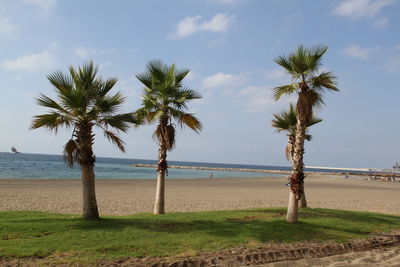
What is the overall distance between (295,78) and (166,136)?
203 inches

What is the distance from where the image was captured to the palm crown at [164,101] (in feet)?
41.7

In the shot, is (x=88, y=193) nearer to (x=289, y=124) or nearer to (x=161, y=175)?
(x=161, y=175)

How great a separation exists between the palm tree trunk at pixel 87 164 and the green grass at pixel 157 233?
43 cm

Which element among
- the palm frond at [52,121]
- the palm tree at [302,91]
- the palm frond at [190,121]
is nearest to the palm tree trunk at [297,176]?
the palm tree at [302,91]

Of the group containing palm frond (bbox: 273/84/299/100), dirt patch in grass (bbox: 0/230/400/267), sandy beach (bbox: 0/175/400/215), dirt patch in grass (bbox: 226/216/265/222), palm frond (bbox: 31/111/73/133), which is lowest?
sandy beach (bbox: 0/175/400/215)

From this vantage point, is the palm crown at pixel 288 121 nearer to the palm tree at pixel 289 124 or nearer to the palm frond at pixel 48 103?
the palm tree at pixel 289 124

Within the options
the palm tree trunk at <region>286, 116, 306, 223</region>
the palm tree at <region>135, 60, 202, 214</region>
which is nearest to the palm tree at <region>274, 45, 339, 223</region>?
the palm tree trunk at <region>286, 116, 306, 223</region>

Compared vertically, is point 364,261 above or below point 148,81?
below

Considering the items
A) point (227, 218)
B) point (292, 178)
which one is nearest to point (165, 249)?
point (227, 218)

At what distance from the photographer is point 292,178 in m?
11.1

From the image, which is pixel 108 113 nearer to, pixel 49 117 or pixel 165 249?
pixel 49 117

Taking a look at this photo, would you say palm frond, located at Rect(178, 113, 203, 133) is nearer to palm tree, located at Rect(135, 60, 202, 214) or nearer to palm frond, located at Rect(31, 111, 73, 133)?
palm tree, located at Rect(135, 60, 202, 214)

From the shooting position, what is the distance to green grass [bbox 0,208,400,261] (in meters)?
7.56

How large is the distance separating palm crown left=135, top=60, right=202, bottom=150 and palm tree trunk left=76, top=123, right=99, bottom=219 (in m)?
2.79
